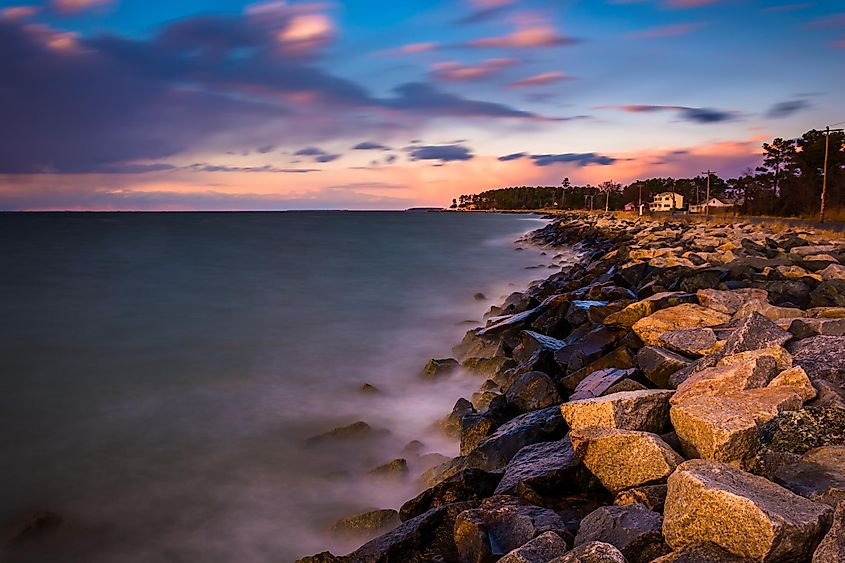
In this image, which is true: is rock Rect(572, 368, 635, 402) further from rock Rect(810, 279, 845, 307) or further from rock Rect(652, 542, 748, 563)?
rock Rect(810, 279, 845, 307)

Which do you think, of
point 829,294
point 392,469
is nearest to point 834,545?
point 392,469

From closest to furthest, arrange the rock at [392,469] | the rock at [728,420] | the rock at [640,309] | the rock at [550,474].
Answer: the rock at [728,420] → the rock at [550,474] → the rock at [392,469] → the rock at [640,309]

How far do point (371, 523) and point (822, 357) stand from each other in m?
3.84

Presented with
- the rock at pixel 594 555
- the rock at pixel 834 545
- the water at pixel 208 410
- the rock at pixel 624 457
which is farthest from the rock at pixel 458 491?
the rock at pixel 834 545

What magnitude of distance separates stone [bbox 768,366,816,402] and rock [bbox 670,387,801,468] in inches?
3.6

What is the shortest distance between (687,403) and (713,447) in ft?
1.28

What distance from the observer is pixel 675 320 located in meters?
6.77

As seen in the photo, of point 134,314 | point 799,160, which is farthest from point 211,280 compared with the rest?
point 799,160

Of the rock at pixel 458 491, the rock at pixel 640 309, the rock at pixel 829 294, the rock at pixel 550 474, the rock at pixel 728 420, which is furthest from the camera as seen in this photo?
the rock at pixel 829 294

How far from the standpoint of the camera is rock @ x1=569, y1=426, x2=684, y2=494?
3.27 metres

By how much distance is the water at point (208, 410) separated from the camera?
18.0 feet

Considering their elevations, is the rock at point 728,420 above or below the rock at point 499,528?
above

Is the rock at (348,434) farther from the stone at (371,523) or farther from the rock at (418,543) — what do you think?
the rock at (418,543)

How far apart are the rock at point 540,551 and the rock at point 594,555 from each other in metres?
0.21
